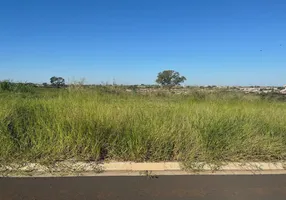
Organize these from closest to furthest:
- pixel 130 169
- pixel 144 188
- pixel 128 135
Result: 1. pixel 144 188
2. pixel 130 169
3. pixel 128 135

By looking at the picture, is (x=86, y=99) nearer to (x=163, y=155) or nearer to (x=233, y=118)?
(x=163, y=155)

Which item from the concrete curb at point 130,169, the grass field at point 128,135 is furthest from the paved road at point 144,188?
the grass field at point 128,135

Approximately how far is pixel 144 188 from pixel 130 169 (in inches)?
24.9

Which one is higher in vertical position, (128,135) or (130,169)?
(128,135)

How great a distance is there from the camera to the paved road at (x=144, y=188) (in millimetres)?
3406

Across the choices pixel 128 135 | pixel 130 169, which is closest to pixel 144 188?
pixel 130 169

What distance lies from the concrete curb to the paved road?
16 cm

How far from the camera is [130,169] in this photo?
4230 millimetres

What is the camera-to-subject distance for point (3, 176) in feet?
12.4

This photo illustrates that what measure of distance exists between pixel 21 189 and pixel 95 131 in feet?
5.58

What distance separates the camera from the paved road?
341 cm

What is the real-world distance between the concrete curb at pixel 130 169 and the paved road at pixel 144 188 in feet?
0.51

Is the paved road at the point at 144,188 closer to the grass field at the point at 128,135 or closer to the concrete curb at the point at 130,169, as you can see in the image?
the concrete curb at the point at 130,169

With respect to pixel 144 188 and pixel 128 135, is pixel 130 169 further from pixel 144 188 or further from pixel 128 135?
pixel 128 135
